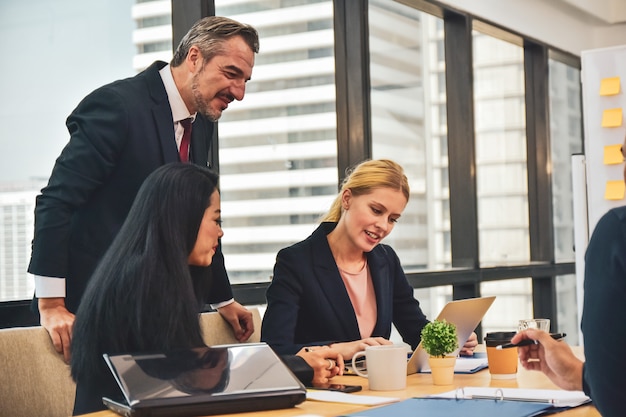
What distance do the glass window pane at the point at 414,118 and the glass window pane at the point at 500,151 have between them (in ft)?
1.55

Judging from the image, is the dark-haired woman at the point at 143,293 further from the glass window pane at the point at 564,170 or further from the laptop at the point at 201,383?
the glass window pane at the point at 564,170

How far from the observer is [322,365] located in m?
2.00

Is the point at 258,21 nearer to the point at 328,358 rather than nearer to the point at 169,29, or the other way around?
the point at 169,29

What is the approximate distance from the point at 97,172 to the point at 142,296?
2.24 ft

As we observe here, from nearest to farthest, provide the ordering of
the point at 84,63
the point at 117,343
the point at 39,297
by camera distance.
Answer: the point at 117,343 < the point at 39,297 < the point at 84,63

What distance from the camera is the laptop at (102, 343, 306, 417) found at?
1.56 meters

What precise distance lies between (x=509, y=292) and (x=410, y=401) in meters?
4.66

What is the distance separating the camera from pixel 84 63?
10.2ft

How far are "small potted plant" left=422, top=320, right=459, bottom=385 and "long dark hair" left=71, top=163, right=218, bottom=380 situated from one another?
0.54m

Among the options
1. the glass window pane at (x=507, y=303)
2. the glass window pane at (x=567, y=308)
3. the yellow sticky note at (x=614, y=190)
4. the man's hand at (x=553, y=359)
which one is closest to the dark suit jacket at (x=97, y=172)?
the man's hand at (x=553, y=359)

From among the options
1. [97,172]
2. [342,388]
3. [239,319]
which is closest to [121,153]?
[97,172]

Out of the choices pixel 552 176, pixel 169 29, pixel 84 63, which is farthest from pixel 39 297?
pixel 552 176

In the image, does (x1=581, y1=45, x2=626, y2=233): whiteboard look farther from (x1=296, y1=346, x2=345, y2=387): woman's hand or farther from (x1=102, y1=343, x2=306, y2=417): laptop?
(x1=102, y1=343, x2=306, y2=417): laptop

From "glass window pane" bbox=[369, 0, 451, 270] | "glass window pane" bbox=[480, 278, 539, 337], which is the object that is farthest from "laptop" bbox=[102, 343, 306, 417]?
"glass window pane" bbox=[480, 278, 539, 337]
